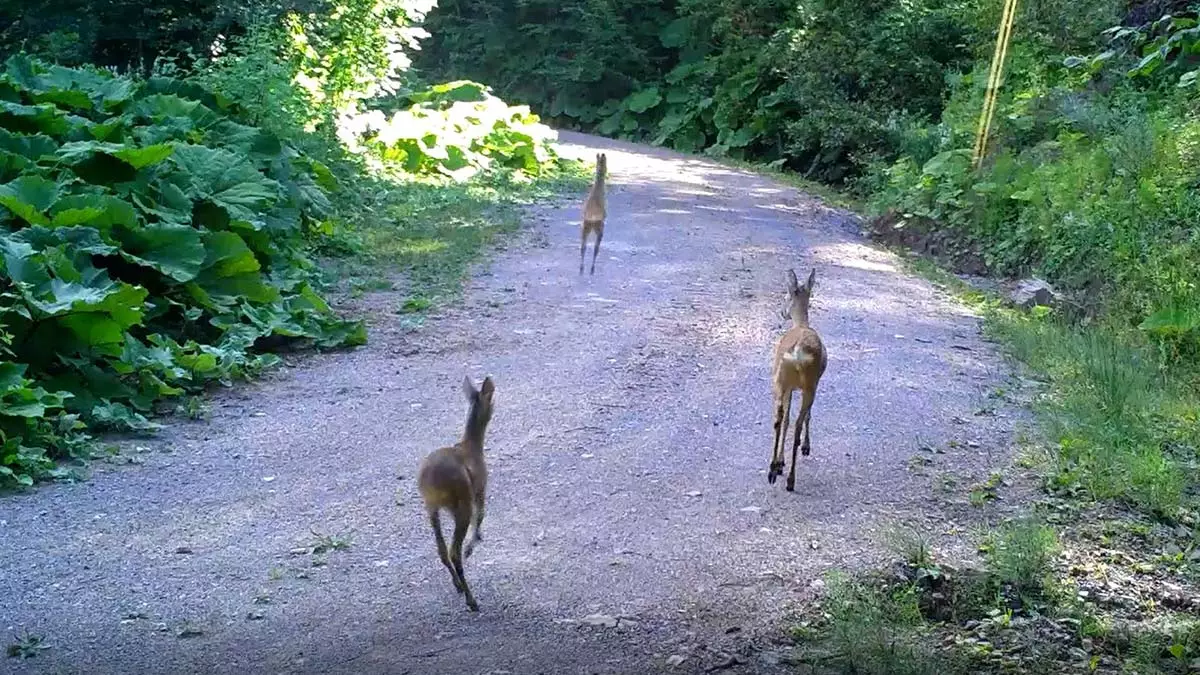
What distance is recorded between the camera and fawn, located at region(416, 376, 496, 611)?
18.0 feet

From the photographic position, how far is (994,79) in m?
20.0

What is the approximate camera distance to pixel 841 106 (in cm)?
2505

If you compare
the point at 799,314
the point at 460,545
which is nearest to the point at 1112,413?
the point at 799,314

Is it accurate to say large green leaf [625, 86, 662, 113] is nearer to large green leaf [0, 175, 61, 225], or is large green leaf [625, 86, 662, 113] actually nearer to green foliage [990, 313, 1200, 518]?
green foliage [990, 313, 1200, 518]

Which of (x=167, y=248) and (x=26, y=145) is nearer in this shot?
(x=167, y=248)

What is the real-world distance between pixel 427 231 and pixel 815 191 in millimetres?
10212

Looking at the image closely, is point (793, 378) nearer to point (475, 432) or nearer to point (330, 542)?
point (475, 432)

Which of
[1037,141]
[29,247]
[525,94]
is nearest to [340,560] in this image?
[29,247]

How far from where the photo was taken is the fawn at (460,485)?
18.0ft

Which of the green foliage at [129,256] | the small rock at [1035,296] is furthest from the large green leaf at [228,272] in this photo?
the small rock at [1035,296]

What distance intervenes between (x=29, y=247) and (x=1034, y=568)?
20.9ft

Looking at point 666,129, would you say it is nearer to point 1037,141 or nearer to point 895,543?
point 1037,141

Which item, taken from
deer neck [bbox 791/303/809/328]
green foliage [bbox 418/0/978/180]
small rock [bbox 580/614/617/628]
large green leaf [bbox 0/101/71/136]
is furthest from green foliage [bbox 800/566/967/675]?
green foliage [bbox 418/0/978/180]

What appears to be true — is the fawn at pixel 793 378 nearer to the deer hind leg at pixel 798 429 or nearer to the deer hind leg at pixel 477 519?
the deer hind leg at pixel 798 429
